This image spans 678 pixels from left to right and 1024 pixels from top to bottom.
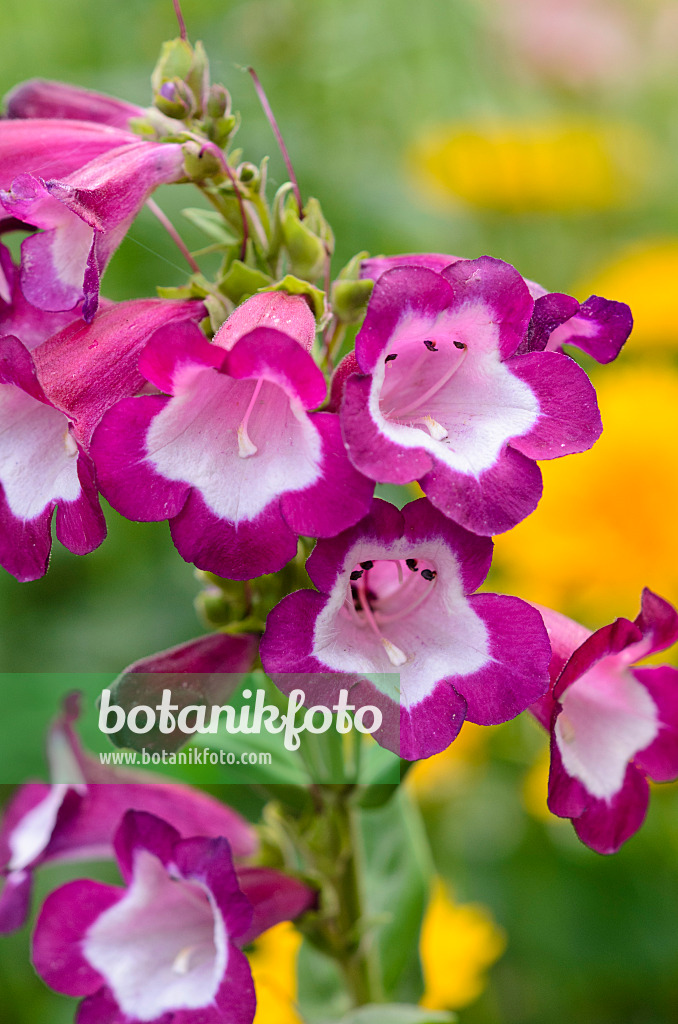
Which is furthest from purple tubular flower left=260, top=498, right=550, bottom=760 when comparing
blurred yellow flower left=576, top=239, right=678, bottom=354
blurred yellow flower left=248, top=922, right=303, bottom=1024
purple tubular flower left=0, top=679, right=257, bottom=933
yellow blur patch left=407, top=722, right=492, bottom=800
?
blurred yellow flower left=576, top=239, right=678, bottom=354

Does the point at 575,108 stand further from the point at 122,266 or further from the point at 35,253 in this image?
the point at 35,253

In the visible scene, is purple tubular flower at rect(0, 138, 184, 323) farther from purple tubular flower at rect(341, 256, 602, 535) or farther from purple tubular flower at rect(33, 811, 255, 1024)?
purple tubular flower at rect(33, 811, 255, 1024)

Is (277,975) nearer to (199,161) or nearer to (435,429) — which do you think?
(435,429)

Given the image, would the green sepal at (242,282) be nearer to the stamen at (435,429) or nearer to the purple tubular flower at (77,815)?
the stamen at (435,429)

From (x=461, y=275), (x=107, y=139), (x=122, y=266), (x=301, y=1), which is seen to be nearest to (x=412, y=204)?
(x=301, y=1)

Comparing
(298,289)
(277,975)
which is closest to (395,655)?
(298,289)
